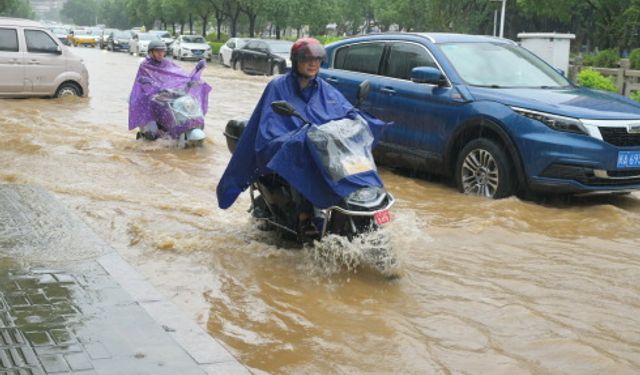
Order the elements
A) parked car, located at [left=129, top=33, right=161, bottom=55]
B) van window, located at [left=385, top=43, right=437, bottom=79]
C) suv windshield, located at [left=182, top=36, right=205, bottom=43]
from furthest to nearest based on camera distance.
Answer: parked car, located at [left=129, top=33, right=161, bottom=55] → suv windshield, located at [left=182, top=36, right=205, bottom=43] → van window, located at [left=385, top=43, right=437, bottom=79]

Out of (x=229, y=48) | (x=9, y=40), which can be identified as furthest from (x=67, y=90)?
(x=229, y=48)

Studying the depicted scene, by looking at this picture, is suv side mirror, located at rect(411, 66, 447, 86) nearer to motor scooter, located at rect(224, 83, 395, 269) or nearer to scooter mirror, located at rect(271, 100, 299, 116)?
motor scooter, located at rect(224, 83, 395, 269)

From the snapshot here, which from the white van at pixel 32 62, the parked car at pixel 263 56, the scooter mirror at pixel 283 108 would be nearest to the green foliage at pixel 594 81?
the white van at pixel 32 62

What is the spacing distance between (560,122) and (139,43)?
45145 mm

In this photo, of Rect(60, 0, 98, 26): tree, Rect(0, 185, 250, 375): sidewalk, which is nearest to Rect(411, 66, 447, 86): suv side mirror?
Rect(0, 185, 250, 375): sidewalk

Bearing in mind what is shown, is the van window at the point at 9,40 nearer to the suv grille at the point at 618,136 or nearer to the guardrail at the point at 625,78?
the guardrail at the point at 625,78

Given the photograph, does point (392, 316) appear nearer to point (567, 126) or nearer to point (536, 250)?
point (536, 250)

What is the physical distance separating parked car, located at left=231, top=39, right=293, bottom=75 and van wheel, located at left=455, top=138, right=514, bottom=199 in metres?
22.3

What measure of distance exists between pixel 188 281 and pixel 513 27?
55323mm

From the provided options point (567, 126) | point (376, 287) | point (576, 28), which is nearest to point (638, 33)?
point (576, 28)

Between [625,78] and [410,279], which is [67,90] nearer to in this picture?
[625,78]

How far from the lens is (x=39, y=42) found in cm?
1797

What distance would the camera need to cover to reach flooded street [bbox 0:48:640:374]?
4.77m

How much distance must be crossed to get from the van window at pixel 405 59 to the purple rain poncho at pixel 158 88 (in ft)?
10.5
